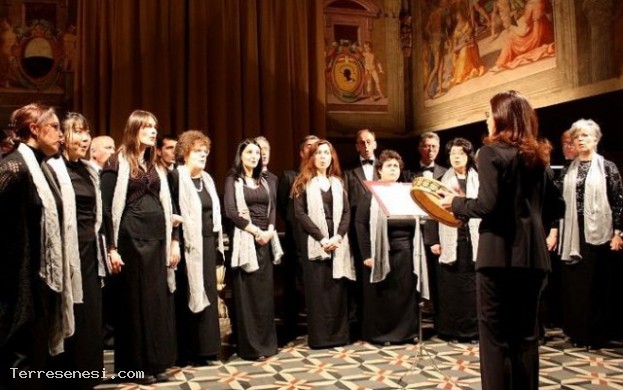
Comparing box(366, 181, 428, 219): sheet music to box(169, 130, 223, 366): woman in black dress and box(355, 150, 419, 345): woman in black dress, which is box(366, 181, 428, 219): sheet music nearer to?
box(355, 150, 419, 345): woman in black dress

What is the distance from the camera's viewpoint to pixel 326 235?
516cm

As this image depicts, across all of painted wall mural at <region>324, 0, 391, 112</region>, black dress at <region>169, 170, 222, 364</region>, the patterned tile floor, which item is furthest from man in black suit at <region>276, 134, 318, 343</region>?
painted wall mural at <region>324, 0, 391, 112</region>

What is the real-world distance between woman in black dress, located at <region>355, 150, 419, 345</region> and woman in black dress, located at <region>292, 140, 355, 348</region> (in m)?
0.20

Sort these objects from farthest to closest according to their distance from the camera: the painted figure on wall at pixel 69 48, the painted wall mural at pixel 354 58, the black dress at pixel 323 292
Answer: the painted wall mural at pixel 354 58, the painted figure on wall at pixel 69 48, the black dress at pixel 323 292

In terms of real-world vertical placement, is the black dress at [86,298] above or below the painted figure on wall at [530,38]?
below

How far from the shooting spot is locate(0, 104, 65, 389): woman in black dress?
8.39ft

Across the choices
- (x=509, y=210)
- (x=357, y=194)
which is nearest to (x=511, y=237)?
(x=509, y=210)

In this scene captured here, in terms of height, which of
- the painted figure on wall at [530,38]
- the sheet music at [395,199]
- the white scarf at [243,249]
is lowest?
the white scarf at [243,249]

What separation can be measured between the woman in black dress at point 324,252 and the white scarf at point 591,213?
182 cm

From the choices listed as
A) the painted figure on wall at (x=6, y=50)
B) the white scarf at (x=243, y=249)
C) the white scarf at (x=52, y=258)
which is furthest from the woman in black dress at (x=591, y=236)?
the painted figure on wall at (x=6, y=50)

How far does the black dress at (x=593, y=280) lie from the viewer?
4.83 metres

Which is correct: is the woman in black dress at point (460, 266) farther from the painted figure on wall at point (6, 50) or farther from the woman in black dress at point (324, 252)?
the painted figure on wall at point (6, 50)

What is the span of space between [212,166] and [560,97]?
4126mm

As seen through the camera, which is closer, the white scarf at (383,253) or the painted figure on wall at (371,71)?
the white scarf at (383,253)
